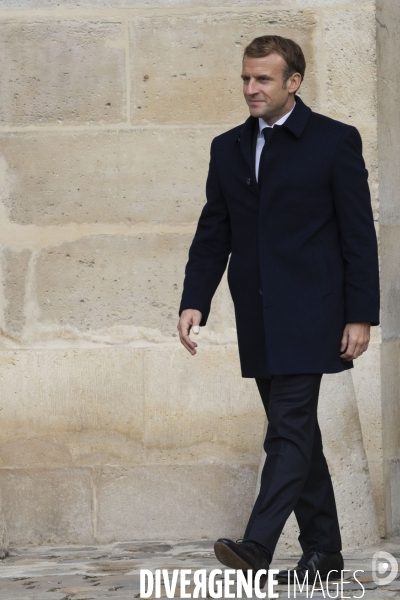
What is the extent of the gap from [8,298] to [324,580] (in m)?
2.04

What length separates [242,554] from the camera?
3.25 meters

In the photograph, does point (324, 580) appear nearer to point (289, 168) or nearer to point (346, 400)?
point (346, 400)

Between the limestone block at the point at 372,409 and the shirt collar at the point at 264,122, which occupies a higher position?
the shirt collar at the point at 264,122

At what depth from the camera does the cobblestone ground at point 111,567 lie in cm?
367

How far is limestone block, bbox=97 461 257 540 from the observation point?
5000mm

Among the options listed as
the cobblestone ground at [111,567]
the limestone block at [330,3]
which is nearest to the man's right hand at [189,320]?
the cobblestone ground at [111,567]

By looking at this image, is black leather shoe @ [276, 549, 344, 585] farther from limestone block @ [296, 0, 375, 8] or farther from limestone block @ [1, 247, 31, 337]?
limestone block @ [296, 0, 375, 8]

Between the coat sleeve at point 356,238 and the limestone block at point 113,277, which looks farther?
the limestone block at point 113,277

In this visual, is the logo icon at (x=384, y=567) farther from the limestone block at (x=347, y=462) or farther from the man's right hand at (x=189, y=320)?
the man's right hand at (x=189, y=320)

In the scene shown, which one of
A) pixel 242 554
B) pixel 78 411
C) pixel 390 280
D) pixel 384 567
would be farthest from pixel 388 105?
pixel 242 554

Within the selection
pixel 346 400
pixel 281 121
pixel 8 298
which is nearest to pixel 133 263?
pixel 8 298

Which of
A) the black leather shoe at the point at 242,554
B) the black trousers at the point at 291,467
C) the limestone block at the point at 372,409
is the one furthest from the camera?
the limestone block at the point at 372,409

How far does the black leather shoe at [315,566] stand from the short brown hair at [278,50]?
60.4 inches

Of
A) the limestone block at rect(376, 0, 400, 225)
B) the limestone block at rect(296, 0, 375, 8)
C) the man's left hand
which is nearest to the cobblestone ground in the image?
the man's left hand
